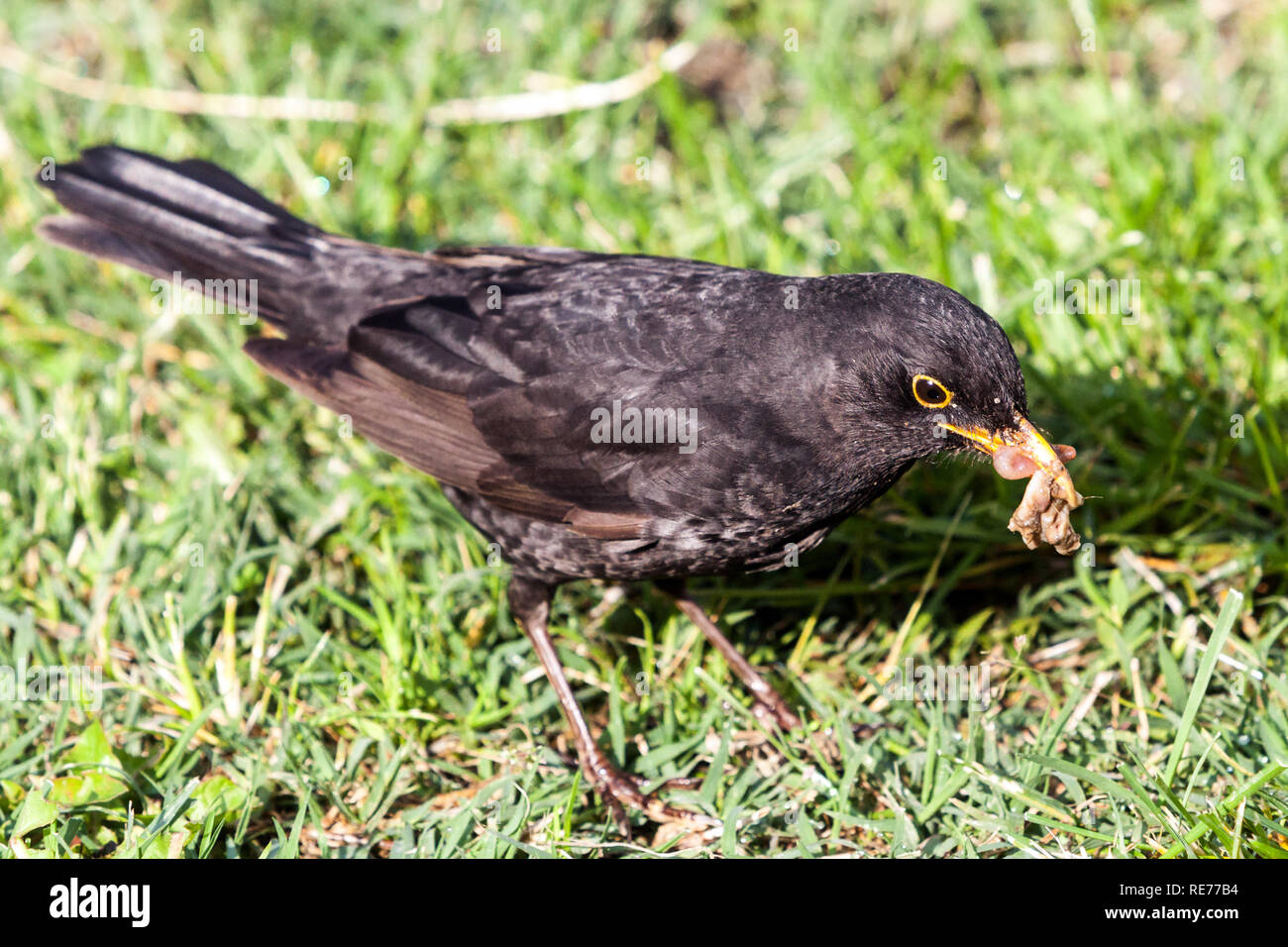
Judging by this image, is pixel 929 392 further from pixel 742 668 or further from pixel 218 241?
pixel 218 241

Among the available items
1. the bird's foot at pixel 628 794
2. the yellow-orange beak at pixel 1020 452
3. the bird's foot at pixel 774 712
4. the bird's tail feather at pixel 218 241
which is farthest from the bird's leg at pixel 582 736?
the yellow-orange beak at pixel 1020 452

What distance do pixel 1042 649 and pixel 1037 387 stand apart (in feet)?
3.79

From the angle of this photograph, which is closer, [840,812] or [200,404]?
[840,812]

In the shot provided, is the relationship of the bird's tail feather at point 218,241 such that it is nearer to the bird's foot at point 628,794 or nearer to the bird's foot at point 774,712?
the bird's foot at point 628,794

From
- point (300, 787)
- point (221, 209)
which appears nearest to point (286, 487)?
point (221, 209)

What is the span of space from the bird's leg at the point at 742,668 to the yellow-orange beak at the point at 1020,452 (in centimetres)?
124

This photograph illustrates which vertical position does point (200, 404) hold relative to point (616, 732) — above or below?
above

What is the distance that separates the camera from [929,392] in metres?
3.41

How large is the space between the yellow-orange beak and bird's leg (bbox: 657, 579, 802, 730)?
124 centimetres

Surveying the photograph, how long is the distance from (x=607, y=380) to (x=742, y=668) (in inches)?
47.2

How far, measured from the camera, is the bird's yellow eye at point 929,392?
337 cm

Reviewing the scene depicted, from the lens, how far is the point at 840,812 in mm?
3686

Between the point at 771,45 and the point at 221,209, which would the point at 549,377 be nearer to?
the point at 221,209

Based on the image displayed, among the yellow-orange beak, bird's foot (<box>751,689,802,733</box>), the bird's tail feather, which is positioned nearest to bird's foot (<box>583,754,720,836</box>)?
bird's foot (<box>751,689,802,733</box>)
